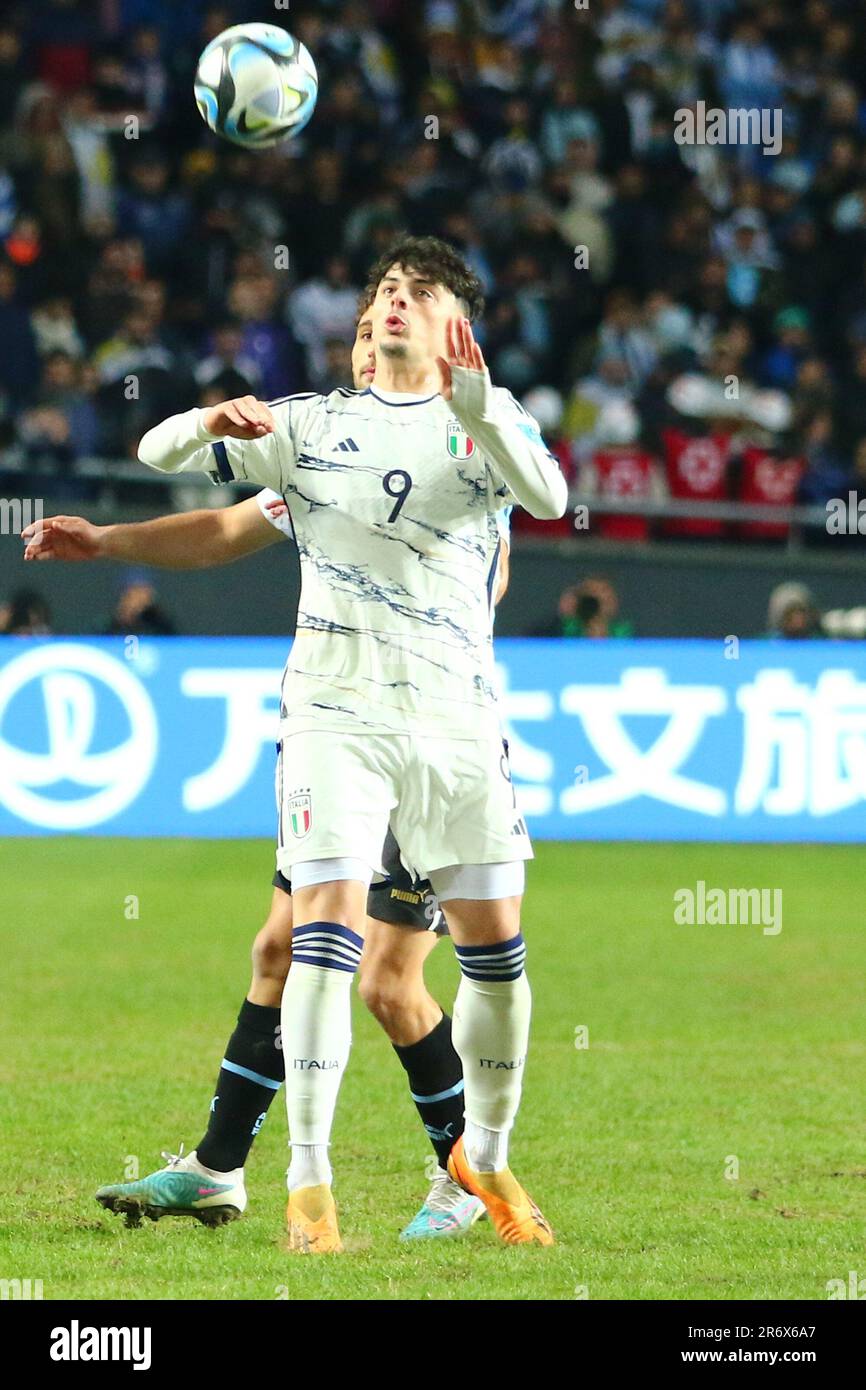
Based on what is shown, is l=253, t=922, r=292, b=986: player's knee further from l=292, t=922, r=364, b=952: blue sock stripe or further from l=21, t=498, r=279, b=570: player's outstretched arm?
l=21, t=498, r=279, b=570: player's outstretched arm

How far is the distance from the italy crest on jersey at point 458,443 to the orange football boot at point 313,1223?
1735 mm

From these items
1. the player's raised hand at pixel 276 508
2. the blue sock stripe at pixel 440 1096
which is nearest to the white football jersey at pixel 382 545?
the player's raised hand at pixel 276 508

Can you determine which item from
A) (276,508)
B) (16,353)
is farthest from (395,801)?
(16,353)

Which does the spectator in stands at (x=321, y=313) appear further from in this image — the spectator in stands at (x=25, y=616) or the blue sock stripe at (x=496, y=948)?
the blue sock stripe at (x=496, y=948)

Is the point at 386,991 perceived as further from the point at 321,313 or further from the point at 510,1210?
the point at 321,313

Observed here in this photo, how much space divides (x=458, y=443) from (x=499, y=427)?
0.36 meters

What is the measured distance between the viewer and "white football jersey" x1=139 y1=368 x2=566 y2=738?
195 inches

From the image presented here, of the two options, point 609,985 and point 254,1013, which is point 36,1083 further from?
point 609,985

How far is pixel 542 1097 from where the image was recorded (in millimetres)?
6859

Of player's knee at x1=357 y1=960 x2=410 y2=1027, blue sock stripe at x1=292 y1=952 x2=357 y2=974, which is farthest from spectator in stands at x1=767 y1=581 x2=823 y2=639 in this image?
blue sock stripe at x1=292 y1=952 x2=357 y2=974

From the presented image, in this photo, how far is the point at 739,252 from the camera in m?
17.8

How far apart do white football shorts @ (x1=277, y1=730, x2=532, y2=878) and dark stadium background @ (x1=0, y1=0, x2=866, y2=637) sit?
887 centimetres

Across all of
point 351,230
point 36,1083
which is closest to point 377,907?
point 36,1083
